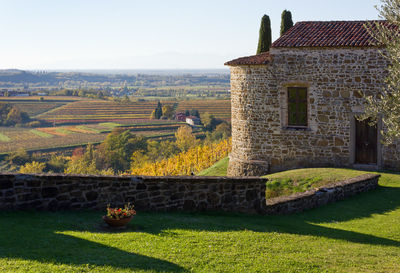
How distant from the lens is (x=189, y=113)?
137 m

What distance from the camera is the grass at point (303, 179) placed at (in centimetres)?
1812

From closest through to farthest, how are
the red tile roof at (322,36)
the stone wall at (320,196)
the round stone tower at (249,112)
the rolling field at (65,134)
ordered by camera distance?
the stone wall at (320,196) → the red tile roof at (322,36) → the round stone tower at (249,112) → the rolling field at (65,134)

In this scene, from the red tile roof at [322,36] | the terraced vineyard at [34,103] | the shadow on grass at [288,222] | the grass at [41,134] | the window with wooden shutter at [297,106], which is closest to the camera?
the shadow on grass at [288,222]

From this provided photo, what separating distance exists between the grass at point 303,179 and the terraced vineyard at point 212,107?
11267cm

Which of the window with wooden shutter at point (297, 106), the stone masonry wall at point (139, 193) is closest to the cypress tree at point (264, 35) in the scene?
the window with wooden shutter at point (297, 106)

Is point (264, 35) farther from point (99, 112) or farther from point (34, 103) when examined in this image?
point (34, 103)

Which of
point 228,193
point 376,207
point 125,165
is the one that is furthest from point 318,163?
point 125,165

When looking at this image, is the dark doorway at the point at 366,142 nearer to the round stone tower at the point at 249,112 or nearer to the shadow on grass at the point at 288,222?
the round stone tower at the point at 249,112

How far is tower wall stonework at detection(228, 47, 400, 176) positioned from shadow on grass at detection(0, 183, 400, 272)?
627 cm

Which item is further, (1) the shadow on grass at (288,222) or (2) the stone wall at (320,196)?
(2) the stone wall at (320,196)

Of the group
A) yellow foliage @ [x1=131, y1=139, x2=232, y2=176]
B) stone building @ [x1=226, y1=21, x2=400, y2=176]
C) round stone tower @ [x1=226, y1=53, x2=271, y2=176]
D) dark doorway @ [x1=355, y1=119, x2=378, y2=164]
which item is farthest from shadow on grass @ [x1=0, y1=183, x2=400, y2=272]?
yellow foliage @ [x1=131, y1=139, x2=232, y2=176]

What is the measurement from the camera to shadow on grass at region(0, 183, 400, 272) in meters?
7.82

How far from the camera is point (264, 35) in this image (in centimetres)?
2756

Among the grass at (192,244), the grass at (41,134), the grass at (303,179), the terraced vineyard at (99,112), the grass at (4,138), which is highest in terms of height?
the grass at (192,244)
